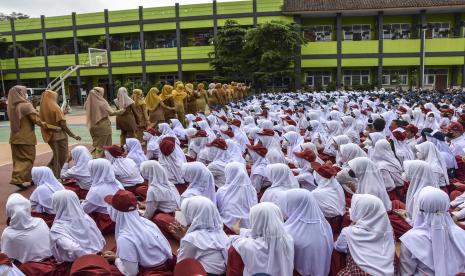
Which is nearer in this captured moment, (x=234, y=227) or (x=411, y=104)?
(x=234, y=227)

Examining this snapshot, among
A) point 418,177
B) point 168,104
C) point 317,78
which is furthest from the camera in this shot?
point 317,78

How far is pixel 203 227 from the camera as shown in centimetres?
310

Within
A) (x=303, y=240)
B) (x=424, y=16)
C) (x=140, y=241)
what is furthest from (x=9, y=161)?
(x=424, y=16)

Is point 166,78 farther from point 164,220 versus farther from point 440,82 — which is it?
point 164,220

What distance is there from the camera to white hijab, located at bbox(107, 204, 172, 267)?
3.03 meters

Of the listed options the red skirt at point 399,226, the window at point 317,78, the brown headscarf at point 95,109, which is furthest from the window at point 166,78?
the red skirt at point 399,226

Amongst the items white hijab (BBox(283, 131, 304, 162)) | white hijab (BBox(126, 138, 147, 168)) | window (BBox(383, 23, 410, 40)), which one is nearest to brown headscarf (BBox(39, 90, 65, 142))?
white hijab (BBox(126, 138, 147, 168))

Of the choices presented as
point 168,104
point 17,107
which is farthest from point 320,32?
point 17,107

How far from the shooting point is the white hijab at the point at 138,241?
303cm

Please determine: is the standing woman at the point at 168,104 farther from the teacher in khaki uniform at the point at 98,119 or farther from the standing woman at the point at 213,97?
the standing woman at the point at 213,97

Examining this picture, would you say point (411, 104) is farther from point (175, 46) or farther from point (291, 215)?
point (175, 46)

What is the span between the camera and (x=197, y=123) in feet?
28.8

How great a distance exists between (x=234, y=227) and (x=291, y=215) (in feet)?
3.44

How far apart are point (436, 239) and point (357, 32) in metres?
25.7
